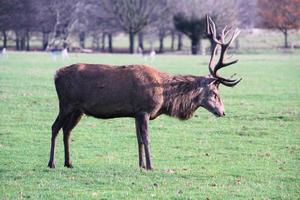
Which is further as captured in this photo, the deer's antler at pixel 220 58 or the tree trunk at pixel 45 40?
the tree trunk at pixel 45 40

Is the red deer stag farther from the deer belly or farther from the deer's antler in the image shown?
the deer's antler

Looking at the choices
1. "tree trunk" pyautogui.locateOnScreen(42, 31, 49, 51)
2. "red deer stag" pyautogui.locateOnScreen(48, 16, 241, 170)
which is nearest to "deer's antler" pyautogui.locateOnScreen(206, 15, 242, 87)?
"red deer stag" pyautogui.locateOnScreen(48, 16, 241, 170)

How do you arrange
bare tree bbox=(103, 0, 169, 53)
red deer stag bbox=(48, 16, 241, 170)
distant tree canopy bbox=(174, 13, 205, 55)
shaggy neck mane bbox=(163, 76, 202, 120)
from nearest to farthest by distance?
red deer stag bbox=(48, 16, 241, 170), shaggy neck mane bbox=(163, 76, 202, 120), distant tree canopy bbox=(174, 13, 205, 55), bare tree bbox=(103, 0, 169, 53)

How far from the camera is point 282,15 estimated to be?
8231 cm

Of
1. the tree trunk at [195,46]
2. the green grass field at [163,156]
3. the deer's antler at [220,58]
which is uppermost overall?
the deer's antler at [220,58]

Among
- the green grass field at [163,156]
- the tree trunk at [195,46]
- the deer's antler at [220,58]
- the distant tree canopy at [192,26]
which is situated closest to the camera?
the green grass field at [163,156]

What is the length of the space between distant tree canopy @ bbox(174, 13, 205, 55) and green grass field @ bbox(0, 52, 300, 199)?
164 ft

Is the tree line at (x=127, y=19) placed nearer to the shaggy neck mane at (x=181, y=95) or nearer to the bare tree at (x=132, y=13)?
the bare tree at (x=132, y=13)

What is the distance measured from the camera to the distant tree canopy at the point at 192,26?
72312mm

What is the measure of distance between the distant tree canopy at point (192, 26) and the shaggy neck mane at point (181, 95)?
59948mm

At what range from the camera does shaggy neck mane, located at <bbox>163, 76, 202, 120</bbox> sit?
12.4 metres

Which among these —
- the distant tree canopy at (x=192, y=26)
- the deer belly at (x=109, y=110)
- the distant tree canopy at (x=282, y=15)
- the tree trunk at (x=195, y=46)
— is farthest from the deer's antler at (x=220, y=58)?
the distant tree canopy at (x=282, y=15)

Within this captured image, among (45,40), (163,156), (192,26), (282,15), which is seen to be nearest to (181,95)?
(163,156)

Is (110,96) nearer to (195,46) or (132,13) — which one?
(195,46)
